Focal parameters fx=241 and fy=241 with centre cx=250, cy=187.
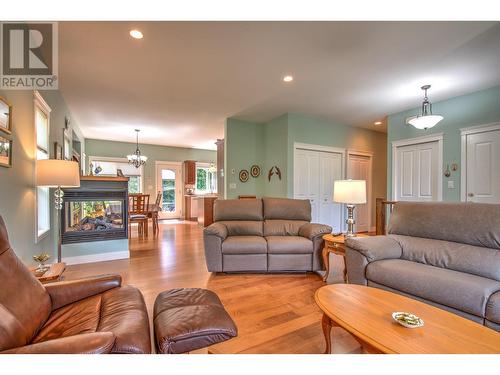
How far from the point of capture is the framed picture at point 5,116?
1792 mm

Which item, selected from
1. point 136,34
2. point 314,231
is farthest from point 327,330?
point 136,34

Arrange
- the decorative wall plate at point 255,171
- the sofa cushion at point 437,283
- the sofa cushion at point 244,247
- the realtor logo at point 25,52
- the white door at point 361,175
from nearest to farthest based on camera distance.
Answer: the sofa cushion at point 437,283 → the realtor logo at point 25,52 → the sofa cushion at point 244,247 → the decorative wall plate at point 255,171 → the white door at point 361,175

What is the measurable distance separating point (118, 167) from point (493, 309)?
889 centimetres

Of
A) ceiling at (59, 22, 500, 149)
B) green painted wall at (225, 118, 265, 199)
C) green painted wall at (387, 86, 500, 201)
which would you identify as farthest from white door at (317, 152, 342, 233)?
green painted wall at (387, 86, 500, 201)

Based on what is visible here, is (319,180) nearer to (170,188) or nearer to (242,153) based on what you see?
(242,153)

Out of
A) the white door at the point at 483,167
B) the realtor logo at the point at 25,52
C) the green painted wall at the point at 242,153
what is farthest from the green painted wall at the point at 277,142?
the realtor logo at the point at 25,52

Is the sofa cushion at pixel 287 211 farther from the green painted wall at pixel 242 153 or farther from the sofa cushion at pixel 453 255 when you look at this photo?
the green painted wall at pixel 242 153

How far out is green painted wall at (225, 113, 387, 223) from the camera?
197 inches

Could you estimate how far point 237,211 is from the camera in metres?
3.63

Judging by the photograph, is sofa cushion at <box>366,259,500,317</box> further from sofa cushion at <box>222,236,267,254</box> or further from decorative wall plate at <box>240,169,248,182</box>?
decorative wall plate at <box>240,169,248,182</box>

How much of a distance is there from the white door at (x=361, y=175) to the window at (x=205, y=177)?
17.5 feet

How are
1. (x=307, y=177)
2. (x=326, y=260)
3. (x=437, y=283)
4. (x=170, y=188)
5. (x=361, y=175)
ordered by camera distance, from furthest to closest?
1. (x=170, y=188)
2. (x=361, y=175)
3. (x=307, y=177)
4. (x=326, y=260)
5. (x=437, y=283)

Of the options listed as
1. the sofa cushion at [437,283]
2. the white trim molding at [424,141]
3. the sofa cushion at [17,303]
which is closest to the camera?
the sofa cushion at [17,303]
